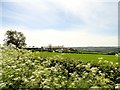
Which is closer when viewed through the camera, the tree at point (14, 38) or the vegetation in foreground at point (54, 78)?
the vegetation in foreground at point (54, 78)

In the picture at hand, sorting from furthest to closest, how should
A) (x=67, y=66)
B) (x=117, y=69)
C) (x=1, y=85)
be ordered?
1. (x=67, y=66)
2. (x=117, y=69)
3. (x=1, y=85)

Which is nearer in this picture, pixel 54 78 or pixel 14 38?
pixel 54 78

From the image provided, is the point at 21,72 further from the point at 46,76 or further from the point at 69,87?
the point at 69,87

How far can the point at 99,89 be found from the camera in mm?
5086

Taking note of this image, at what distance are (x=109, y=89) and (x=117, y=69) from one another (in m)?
1.89

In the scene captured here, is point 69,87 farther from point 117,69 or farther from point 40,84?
point 117,69

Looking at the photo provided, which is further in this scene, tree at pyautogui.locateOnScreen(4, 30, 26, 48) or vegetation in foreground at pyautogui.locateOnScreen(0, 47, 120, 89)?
tree at pyautogui.locateOnScreen(4, 30, 26, 48)

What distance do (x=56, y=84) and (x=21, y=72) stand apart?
1453 mm

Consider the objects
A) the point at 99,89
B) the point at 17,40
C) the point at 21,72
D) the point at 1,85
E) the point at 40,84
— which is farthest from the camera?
the point at 17,40

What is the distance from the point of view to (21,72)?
6.45 metres

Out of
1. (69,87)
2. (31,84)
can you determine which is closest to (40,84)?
(31,84)

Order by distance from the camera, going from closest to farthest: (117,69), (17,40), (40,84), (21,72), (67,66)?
(40,84), (21,72), (117,69), (67,66), (17,40)

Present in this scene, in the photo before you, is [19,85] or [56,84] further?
[19,85]

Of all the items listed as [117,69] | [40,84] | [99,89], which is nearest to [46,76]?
[40,84]
